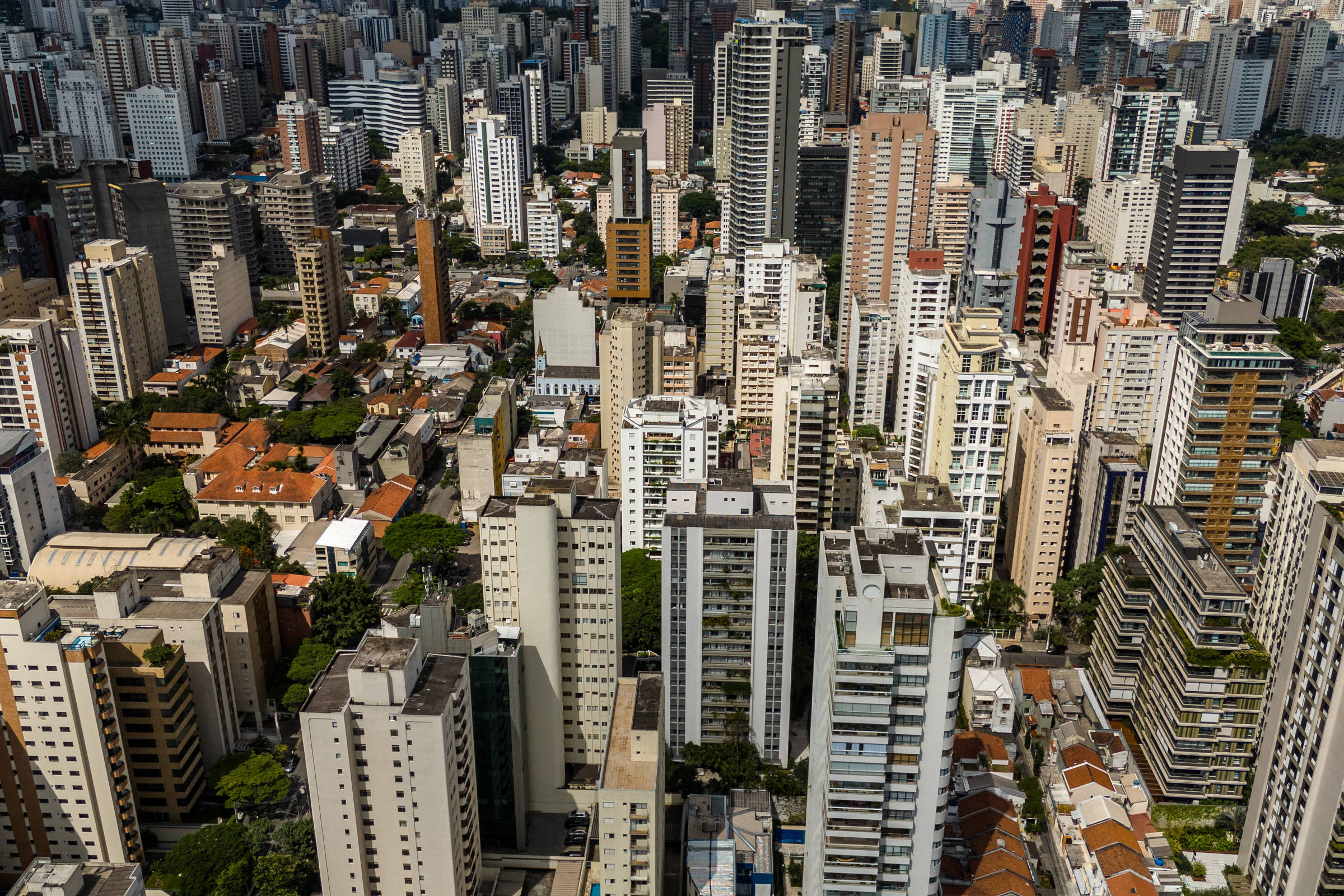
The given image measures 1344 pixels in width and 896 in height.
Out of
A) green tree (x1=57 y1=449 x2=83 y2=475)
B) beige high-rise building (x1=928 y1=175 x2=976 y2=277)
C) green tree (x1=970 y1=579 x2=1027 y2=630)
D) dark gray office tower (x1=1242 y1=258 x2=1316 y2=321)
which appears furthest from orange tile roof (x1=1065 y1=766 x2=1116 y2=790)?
dark gray office tower (x1=1242 y1=258 x2=1316 y2=321)

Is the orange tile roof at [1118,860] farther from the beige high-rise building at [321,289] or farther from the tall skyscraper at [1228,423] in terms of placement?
the beige high-rise building at [321,289]

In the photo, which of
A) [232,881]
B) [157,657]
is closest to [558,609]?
[232,881]

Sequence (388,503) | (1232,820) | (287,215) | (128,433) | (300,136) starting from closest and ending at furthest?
(1232,820) < (388,503) < (128,433) < (287,215) < (300,136)

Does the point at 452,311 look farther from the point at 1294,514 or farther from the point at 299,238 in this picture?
the point at 1294,514

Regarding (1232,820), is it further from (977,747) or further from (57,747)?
A: (57,747)

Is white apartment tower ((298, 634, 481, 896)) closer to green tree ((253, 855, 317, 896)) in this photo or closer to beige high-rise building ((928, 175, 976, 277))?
green tree ((253, 855, 317, 896))

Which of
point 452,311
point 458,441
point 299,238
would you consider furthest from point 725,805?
point 299,238
